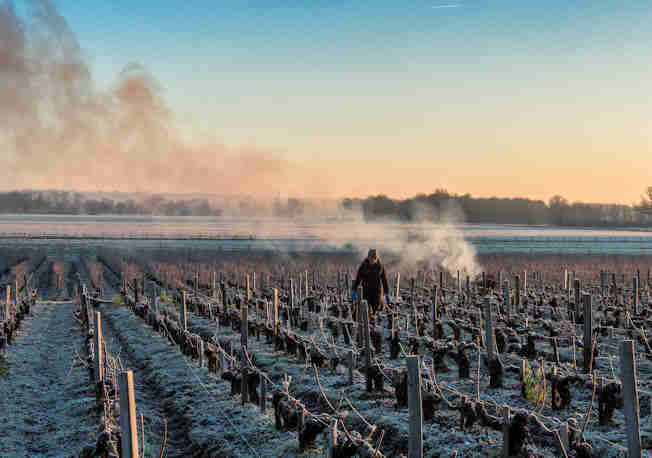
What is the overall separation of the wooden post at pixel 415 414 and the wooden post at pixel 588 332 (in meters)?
5.12

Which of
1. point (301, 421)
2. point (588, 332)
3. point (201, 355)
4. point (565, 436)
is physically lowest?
point (201, 355)

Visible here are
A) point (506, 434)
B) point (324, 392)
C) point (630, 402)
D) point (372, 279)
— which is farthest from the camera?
point (372, 279)

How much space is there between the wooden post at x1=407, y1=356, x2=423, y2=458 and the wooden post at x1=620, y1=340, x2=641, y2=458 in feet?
5.90

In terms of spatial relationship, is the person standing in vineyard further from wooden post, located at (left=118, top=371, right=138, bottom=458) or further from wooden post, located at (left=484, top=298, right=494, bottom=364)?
wooden post, located at (left=118, top=371, right=138, bottom=458)


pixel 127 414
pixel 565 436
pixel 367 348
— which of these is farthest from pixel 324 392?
pixel 127 414

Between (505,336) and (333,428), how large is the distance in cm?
745

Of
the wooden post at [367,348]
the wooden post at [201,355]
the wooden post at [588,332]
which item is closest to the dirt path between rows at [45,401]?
the wooden post at [201,355]

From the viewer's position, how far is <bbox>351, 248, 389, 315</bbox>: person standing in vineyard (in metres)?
12.0

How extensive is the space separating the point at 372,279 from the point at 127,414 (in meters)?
7.34

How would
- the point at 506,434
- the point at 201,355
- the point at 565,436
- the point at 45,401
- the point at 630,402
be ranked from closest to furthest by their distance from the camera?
the point at 630,402, the point at 565,436, the point at 506,434, the point at 45,401, the point at 201,355

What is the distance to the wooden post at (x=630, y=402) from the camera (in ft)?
17.2

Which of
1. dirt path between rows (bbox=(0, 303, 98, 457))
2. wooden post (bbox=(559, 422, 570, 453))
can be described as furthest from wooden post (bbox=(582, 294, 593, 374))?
dirt path between rows (bbox=(0, 303, 98, 457))

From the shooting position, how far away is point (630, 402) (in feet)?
17.3

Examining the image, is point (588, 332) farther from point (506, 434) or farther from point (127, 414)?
point (127, 414)
